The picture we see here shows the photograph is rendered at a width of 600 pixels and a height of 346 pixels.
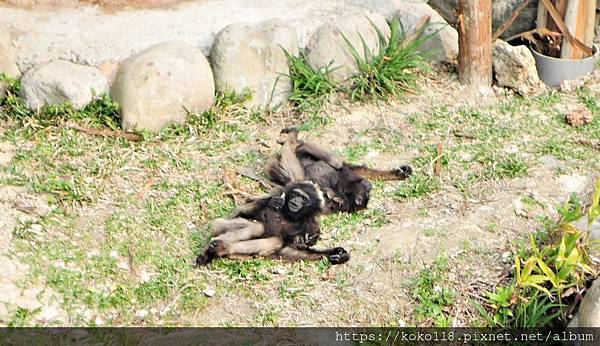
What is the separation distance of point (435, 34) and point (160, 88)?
2550 mm

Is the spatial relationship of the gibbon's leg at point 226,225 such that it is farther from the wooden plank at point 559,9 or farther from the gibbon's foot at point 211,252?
the wooden plank at point 559,9

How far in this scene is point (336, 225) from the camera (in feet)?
19.6

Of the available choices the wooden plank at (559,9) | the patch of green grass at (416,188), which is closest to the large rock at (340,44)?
the patch of green grass at (416,188)

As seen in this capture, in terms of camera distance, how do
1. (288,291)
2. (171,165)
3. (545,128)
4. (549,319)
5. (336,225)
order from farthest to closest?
(545,128) → (171,165) → (336,225) → (288,291) → (549,319)

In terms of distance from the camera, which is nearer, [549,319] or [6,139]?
[549,319]

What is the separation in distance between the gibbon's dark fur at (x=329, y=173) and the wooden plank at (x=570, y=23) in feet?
7.20

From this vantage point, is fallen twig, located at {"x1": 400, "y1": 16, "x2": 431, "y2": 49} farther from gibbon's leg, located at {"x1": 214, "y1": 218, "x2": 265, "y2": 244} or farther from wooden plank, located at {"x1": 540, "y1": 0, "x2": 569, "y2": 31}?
gibbon's leg, located at {"x1": 214, "y1": 218, "x2": 265, "y2": 244}

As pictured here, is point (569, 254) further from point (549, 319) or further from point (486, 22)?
point (486, 22)

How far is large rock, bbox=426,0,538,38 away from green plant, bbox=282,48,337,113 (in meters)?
1.52

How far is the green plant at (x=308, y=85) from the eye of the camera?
23.9 feet

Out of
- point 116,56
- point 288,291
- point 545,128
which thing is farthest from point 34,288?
point 545,128

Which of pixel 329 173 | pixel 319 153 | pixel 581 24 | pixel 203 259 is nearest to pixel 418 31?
pixel 581 24

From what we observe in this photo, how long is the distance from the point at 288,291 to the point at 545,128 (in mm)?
2929

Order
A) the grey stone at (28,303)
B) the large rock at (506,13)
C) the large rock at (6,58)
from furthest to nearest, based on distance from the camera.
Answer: the large rock at (506,13) < the large rock at (6,58) < the grey stone at (28,303)
